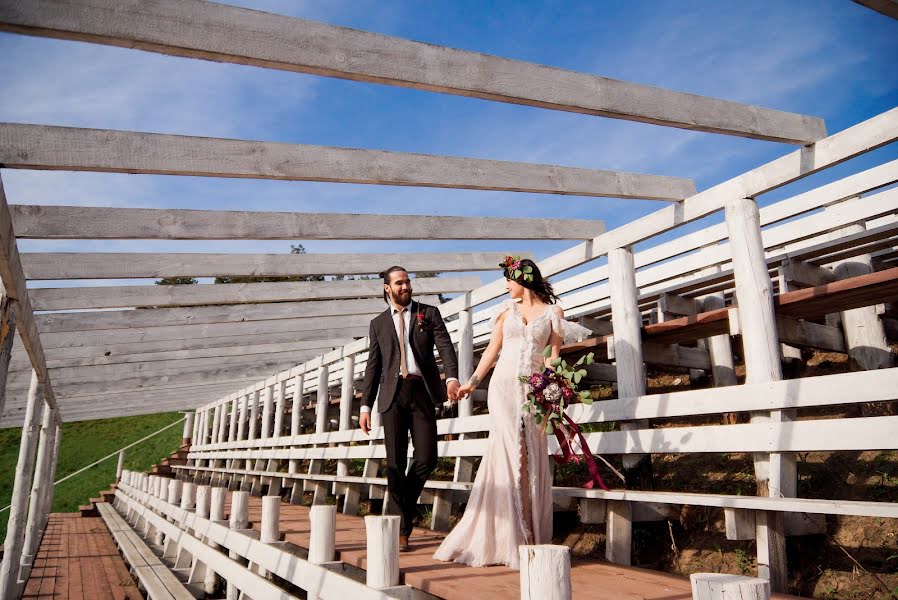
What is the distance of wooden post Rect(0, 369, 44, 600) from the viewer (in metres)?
6.35

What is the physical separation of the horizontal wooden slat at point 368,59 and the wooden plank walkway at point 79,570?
540 cm

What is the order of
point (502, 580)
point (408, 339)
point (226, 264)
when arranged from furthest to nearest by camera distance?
point (226, 264), point (408, 339), point (502, 580)

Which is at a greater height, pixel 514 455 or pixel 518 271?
pixel 518 271

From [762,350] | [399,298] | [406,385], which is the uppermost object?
[399,298]

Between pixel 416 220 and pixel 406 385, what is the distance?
304 centimetres

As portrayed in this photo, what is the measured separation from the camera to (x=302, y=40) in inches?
149

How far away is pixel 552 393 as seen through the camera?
4043 mm

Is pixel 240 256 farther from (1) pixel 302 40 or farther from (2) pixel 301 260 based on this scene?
(1) pixel 302 40

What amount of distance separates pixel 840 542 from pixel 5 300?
578cm

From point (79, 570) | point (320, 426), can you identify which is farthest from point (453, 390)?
point (320, 426)

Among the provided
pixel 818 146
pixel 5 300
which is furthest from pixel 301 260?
pixel 818 146

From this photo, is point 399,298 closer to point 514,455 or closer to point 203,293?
point 514,455

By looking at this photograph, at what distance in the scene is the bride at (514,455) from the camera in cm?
399

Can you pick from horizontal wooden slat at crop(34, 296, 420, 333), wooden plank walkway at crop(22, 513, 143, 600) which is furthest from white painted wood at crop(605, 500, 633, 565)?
horizontal wooden slat at crop(34, 296, 420, 333)
